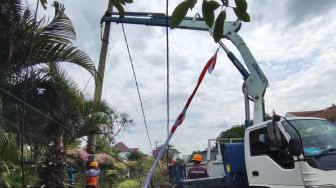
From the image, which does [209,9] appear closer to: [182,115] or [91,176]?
[182,115]

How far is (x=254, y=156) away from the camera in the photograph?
17.3 feet

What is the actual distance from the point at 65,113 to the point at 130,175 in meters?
13.5

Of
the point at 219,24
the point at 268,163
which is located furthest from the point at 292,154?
the point at 219,24

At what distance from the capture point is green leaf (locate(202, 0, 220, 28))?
1.94 meters

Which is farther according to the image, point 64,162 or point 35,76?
point 64,162

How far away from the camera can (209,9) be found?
1949 millimetres

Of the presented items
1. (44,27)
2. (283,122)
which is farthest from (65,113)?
(283,122)

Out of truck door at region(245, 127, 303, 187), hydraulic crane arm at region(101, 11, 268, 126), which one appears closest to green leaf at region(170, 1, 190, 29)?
truck door at region(245, 127, 303, 187)

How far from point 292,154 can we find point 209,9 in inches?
116

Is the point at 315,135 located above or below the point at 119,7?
below

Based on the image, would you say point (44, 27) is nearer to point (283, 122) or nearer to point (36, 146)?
point (36, 146)

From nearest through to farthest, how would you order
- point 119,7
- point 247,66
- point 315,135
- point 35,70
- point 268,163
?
point 119,7 < point 315,135 < point 268,163 < point 35,70 < point 247,66

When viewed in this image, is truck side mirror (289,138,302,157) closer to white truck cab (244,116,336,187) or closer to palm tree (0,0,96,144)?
white truck cab (244,116,336,187)

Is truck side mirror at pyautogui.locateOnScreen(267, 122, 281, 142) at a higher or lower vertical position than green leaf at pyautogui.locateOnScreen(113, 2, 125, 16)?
lower
